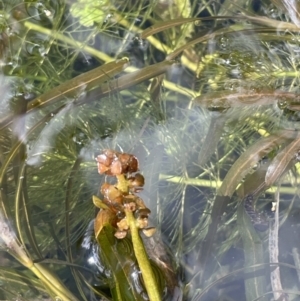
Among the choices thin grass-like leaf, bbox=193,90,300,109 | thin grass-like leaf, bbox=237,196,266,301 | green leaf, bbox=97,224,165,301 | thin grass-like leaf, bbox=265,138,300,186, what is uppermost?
thin grass-like leaf, bbox=193,90,300,109

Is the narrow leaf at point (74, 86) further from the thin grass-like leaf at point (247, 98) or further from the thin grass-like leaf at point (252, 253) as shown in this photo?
the thin grass-like leaf at point (252, 253)

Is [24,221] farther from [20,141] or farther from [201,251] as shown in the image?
[201,251]

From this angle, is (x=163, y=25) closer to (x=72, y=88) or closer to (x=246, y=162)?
(x=72, y=88)

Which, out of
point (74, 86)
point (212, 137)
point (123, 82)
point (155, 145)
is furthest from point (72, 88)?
point (212, 137)

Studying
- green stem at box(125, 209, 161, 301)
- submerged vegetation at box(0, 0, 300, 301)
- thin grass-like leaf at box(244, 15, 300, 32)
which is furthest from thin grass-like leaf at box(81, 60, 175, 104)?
green stem at box(125, 209, 161, 301)

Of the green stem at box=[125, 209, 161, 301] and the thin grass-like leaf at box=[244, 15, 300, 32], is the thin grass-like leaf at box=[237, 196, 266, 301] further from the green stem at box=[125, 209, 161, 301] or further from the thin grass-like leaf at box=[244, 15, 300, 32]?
the thin grass-like leaf at box=[244, 15, 300, 32]

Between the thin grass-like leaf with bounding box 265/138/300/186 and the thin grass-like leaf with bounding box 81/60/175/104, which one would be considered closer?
the thin grass-like leaf with bounding box 265/138/300/186

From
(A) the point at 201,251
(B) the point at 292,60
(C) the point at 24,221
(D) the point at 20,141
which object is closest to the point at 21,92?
(D) the point at 20,141
